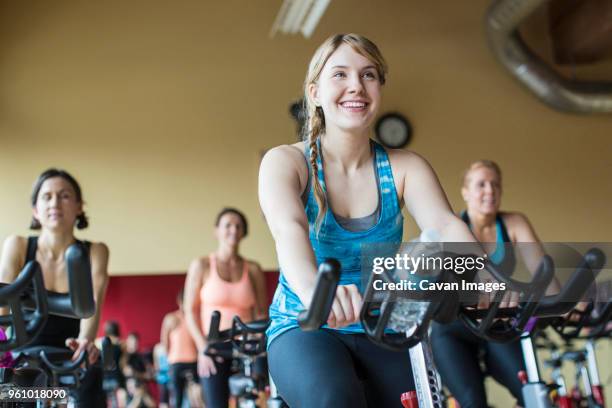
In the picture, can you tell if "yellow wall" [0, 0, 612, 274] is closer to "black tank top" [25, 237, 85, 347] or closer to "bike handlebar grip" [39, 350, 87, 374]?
"black tank top" [25, 237, 85, 347]

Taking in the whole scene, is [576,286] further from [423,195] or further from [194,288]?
[194,288]

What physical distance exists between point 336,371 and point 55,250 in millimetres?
→ 1547

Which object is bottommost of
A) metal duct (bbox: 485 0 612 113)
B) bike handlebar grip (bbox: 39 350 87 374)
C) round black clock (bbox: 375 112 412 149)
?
bike handlebar grip (bbox: 39 350 87 374)

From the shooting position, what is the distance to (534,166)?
422 centimetres

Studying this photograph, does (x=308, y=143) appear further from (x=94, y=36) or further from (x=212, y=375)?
(x=94, y=36)

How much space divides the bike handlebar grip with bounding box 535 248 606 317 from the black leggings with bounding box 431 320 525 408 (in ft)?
3.66

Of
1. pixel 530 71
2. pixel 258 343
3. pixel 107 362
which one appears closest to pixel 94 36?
pixel 530 71

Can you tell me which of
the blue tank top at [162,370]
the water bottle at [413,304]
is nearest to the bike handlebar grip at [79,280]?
the water bottle at [413,304]

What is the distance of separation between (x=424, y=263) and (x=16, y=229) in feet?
15.6

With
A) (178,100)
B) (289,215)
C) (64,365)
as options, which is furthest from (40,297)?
(178,100)

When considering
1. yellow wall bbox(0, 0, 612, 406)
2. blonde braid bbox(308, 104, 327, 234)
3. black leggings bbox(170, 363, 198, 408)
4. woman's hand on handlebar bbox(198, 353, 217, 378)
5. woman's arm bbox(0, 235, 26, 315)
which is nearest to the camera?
blonde braid bbox(308, 104, 327, 234)

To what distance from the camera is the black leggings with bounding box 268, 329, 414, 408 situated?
1231mm

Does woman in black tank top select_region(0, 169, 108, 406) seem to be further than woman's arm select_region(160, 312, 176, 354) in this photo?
No

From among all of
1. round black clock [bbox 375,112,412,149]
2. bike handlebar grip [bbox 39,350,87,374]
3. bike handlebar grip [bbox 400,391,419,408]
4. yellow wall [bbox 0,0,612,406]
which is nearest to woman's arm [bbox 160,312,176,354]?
yellow wall [bbox 0,0,612,406]
